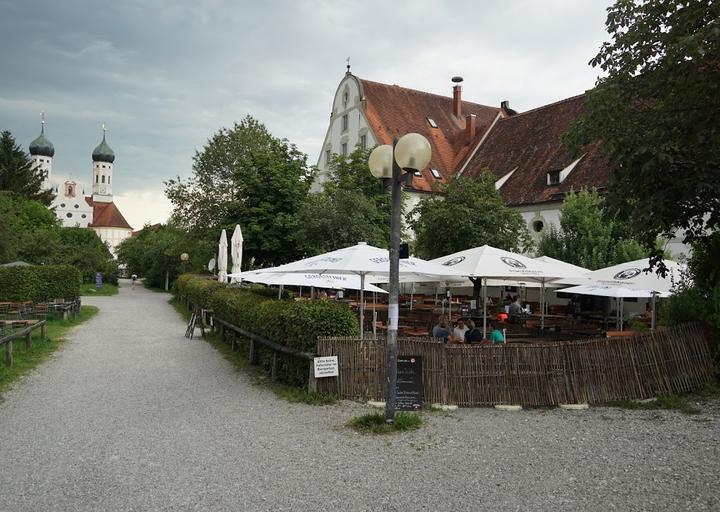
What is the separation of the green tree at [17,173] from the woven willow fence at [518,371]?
6310 centimetres

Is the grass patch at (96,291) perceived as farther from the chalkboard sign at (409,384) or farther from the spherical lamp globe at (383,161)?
the spherical lamp globe at (383,161)

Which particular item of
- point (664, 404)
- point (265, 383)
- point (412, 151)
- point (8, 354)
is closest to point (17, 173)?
point (8, 354)

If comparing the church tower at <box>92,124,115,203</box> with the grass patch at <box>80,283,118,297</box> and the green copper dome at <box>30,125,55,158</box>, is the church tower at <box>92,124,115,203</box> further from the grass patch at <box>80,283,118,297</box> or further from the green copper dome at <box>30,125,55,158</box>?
the grass patch at <box>80,283,118,297</box>

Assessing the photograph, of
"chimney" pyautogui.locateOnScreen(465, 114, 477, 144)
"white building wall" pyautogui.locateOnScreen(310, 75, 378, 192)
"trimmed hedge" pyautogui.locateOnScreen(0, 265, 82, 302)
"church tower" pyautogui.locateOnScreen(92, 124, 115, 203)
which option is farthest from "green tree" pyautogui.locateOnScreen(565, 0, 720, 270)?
"church tower" pyautogui.locateOnScreen(92, 124, 115, 203)

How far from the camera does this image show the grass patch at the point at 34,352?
11800mm

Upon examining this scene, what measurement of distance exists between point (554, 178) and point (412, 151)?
27443 mm

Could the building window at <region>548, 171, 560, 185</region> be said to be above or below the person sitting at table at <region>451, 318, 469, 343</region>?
above

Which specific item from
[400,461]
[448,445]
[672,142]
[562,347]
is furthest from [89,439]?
[672,142]

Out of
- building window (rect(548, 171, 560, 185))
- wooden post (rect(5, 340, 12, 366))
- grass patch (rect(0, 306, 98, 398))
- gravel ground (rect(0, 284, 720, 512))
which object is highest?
building window (rect(548, 171, 560, 185))

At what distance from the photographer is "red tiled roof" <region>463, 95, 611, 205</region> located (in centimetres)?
3192

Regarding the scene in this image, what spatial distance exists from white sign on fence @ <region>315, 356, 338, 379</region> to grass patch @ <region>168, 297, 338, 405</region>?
36cm

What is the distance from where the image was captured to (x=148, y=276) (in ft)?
213

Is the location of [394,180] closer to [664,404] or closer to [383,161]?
[383,161]

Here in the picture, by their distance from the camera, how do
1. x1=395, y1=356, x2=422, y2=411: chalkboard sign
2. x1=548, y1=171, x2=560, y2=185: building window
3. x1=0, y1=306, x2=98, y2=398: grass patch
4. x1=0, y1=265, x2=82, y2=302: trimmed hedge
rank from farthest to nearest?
1. x1=548, y1=171, x2=560, y2=185: building window
2. x1=0, y1=265, x2=82, y2=302: trimmed hedge
3. x1=0, y1=306, x2=98, y2=398: grass patch
4. x1=395, y1=356, x2=422, y2=411: chalkboard sign
